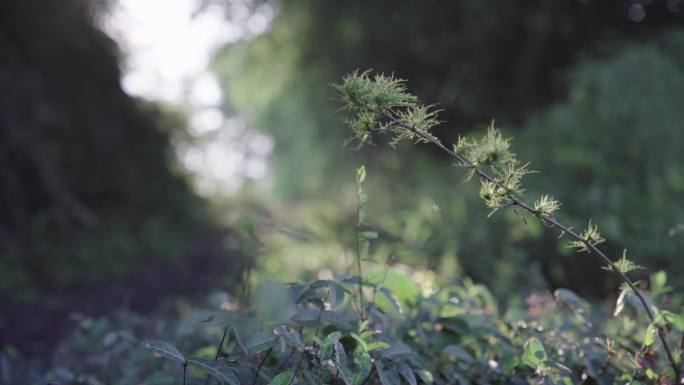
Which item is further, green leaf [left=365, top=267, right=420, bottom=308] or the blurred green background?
the blurred green background

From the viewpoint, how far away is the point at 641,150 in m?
4.64

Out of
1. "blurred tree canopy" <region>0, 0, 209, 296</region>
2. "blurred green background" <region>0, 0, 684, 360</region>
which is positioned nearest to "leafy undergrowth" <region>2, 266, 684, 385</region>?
"blurred green background" <region>0, 0, 684, 360</region>

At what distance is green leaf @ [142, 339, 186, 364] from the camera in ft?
3.36

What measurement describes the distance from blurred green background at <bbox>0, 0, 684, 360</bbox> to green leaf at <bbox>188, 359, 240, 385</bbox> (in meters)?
2.56

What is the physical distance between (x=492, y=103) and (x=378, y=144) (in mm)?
2609

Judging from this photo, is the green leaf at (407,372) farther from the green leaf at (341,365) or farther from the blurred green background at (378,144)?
the blurred green background at (378,144)

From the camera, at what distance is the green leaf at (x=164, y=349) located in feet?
3.36

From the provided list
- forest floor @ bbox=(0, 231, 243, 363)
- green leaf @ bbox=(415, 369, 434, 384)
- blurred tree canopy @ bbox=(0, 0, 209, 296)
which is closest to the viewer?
green leaf @ bbox=(415, 369, 434, 384)

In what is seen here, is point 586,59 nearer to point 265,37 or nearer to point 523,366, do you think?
point 265,37


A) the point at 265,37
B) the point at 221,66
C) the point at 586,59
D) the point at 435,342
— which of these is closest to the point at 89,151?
the point at 221,66

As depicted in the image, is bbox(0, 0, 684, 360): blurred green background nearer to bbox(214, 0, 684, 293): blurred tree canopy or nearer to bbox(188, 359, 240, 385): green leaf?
bbox(214, 0, 684, 293): blurred tree canopy

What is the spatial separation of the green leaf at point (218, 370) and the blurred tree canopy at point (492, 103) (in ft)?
7.07

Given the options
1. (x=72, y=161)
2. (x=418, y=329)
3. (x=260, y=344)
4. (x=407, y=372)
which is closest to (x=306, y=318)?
(x=260, y=344)

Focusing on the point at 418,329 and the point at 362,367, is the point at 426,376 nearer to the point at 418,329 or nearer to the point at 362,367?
the point at 362,367
